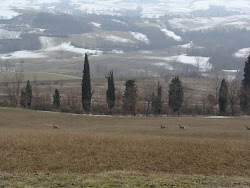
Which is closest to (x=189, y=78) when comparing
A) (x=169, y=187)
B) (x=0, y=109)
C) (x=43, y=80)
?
(x=43, y=80)

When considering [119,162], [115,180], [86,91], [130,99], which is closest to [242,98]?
[130,99]

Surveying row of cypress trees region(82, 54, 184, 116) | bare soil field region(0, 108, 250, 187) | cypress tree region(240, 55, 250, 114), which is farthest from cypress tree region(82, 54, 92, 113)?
bare soil field region(0, 108, 250, 187)

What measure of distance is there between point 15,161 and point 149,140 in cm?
1259

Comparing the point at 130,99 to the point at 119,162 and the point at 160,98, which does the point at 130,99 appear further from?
the point at 119,162

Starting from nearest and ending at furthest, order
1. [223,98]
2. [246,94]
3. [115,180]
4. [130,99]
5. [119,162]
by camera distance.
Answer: [115,180], [119,162], [130,99], [246,94], [223,98]

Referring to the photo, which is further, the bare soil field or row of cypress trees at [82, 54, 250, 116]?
row of cypress trees at [82, 54, 250, 116]

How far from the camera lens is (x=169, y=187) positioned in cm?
1570

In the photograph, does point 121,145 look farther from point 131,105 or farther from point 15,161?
point 131,105

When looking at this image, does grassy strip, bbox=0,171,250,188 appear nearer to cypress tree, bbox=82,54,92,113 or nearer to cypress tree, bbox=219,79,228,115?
cypress tree, bbox=82,54,92,113

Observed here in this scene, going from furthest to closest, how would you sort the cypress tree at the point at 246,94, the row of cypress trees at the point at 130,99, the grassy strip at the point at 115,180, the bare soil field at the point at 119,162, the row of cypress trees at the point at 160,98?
the cypress tree at the point at 246,94, the row of cypress trees at the point at 160,98, the row of cypress trees at the point at 130,99, the bare soil field at the point at 119,162, the grassy strip at the point at 115,180

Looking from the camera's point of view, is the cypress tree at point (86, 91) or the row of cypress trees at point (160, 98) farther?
the row of cypress trees at point (160, 98)

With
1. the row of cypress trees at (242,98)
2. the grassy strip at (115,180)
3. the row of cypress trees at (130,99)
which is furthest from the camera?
the row of cypress trees at (242,98)

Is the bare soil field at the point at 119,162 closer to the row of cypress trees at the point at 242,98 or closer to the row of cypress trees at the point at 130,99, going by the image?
the row of cypress trees at the point at 130,99

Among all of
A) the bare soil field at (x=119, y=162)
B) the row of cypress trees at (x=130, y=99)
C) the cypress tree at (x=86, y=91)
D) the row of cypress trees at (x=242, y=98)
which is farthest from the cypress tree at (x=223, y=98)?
the bare soil field at (x=119, y=162)
